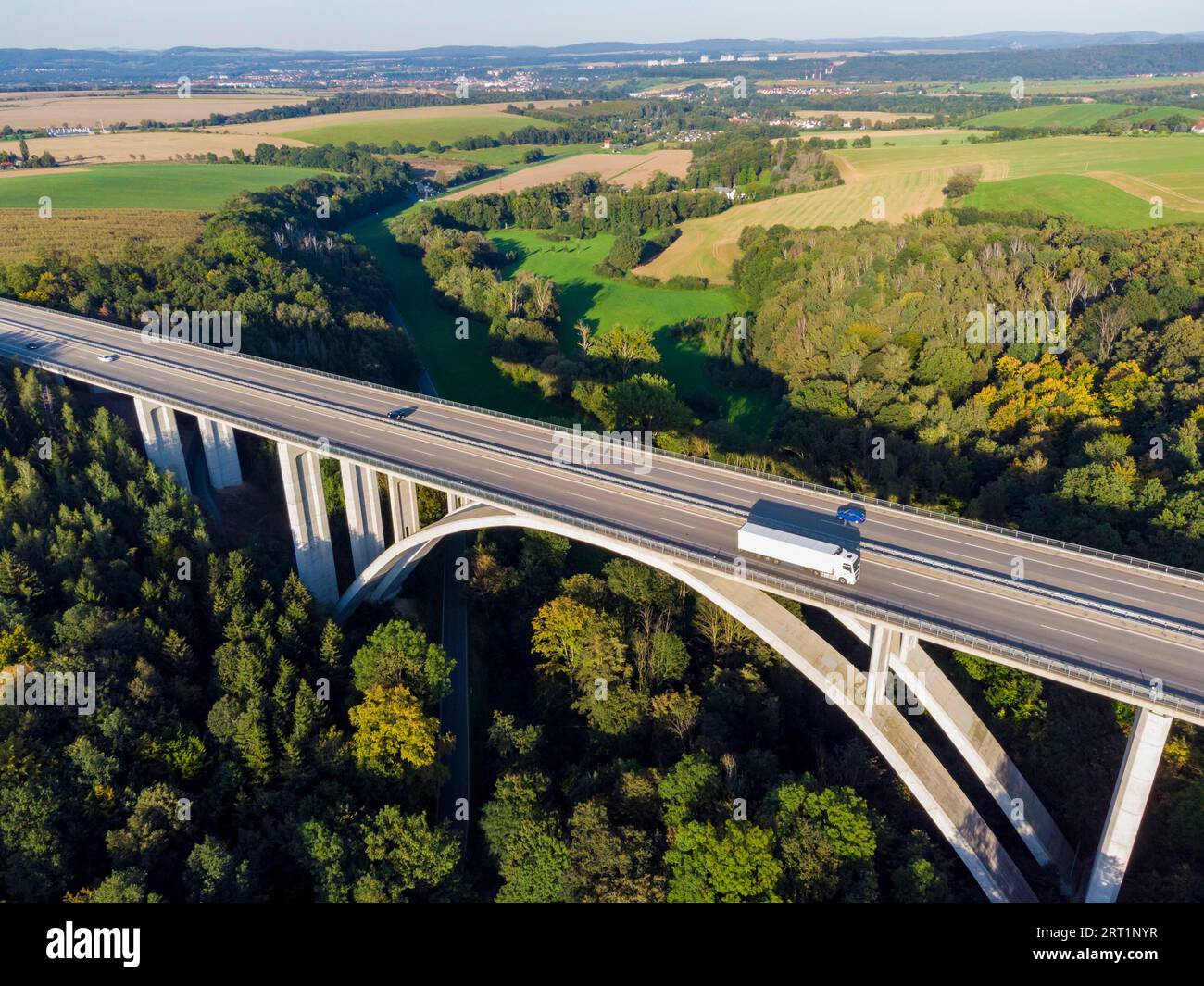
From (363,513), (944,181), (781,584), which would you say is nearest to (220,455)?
(363,513)

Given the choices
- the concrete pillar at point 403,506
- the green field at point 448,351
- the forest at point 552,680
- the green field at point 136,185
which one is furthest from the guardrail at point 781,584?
the green field at point 136,185

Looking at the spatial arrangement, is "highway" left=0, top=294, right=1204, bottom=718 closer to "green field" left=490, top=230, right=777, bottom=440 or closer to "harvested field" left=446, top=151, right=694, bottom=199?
"green field" left=490, top=230, right=777, bottom=440

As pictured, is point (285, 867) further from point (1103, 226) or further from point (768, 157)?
point (768, 157)

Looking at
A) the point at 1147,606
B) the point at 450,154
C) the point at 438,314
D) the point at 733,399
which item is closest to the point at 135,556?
the point at 1147,606

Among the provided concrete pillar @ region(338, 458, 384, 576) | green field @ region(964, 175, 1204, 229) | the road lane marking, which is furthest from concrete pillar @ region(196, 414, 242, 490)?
green field @ region(964, 175, 1204, 229)

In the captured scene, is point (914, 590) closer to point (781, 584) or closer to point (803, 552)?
point (803, 552)

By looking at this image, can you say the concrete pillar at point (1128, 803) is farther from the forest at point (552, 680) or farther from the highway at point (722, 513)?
the forest at point (552, 680)
